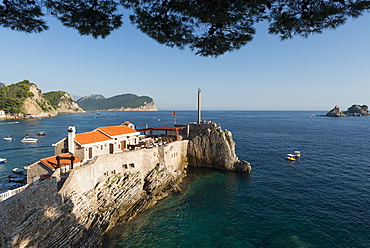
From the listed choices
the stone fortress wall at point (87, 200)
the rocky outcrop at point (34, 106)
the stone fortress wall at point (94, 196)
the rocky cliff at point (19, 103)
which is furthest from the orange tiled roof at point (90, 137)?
the rocky outcrop at point (34, 106)

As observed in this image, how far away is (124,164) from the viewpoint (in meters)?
25.8

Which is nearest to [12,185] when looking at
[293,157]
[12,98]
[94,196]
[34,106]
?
[94,196]

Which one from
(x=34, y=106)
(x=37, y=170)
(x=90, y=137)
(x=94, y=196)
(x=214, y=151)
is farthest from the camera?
(x=34, y=106)

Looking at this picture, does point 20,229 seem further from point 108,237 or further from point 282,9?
point 282,9

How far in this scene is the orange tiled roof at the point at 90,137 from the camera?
2684 cm

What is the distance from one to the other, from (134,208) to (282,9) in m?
24.1

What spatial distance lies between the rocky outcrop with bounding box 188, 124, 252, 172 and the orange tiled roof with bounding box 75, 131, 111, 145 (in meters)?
17.8

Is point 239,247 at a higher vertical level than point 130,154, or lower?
lower

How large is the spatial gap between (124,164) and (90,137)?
25.0ft

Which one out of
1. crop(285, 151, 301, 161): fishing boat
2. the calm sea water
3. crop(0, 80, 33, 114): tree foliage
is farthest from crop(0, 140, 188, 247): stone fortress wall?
crop(0, 80, 33, 114): tree foliage

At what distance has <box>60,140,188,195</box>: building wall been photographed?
62.4 feet

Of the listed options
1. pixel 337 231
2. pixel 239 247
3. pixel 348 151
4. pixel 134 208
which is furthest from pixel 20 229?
pixel 348 151

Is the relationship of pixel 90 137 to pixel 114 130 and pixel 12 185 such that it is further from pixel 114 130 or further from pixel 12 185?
pixel 12 185

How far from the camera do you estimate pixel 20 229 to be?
1269cm
